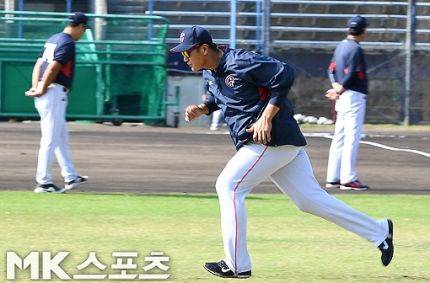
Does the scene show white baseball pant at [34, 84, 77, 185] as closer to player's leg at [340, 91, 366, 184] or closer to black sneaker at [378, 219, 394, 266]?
player's leg at [340, 91, 366, 184]

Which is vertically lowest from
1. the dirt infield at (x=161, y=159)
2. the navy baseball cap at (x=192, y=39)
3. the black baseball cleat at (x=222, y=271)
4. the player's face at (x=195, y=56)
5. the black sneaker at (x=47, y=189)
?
the dirt infield at (x=161, y=159)

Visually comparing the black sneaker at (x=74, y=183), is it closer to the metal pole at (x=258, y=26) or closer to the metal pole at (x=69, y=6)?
the metal pole at (x=258, y=26)

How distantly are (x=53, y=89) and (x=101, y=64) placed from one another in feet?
41.3

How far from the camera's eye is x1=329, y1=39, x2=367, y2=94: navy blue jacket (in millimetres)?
14359

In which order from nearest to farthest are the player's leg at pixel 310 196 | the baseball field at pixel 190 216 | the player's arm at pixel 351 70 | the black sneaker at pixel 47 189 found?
1. the player's leg at pixel 310 196
2. the baseball field at pixel 190 216
3. the black sneaker at pixel 47 189
4. the player's arm at pixel 351 70

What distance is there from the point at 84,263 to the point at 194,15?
21.4 m

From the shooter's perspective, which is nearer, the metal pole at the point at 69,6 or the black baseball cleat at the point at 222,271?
the black baseball cleat at the point at 222,271

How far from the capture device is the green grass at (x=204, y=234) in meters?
8.99

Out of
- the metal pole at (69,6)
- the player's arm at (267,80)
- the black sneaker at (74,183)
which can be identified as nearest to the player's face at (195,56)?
the player's arm at (267,80)

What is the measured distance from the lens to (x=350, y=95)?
1443 centimetres

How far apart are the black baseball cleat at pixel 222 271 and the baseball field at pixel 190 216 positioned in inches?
3.1

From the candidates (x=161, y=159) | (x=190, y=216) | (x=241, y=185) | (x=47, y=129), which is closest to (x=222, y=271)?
(x=241, y=185)

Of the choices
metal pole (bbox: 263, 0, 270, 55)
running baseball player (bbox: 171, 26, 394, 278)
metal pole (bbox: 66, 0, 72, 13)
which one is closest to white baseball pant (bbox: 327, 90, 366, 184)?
running baseball player (bbox: 171, 26, 394, 278)

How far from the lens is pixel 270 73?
8.34 meters
